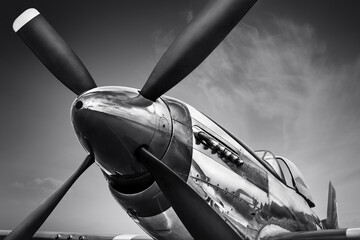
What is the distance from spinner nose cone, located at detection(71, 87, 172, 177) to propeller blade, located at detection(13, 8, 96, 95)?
766 mm

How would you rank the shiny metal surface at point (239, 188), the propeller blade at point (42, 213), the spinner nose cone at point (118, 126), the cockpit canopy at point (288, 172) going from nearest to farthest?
the spinner nose cone at point (118, 126), the propeller blade at point (42, 213), the shiny metal surface at point (239, 188), the cockpit canopy at point (288, 172)

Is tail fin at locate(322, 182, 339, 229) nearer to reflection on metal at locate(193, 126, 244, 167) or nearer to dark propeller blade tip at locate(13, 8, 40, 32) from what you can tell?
reflection on metal at locate(193, 126, 244, 167)

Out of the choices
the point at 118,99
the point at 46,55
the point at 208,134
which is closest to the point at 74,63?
the point at 46,55

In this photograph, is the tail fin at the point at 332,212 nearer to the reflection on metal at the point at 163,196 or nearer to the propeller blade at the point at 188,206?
the reflection on metal at the point at 163,196

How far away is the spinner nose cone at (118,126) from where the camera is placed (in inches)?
153

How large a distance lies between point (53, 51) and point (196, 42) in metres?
2.09

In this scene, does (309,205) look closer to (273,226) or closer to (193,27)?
(273,226)

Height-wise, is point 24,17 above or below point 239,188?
A: above

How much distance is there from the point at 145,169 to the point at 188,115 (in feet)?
3.39

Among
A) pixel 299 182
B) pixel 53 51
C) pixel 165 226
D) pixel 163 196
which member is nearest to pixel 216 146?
pixel 163 196

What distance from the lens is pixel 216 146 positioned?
16.2ft

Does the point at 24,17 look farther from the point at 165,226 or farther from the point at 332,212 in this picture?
the point at 332,212

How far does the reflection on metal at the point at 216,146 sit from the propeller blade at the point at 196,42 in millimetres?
876

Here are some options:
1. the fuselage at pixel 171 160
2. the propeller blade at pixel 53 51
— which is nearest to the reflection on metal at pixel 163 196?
the fuselage at pixel 171 160
